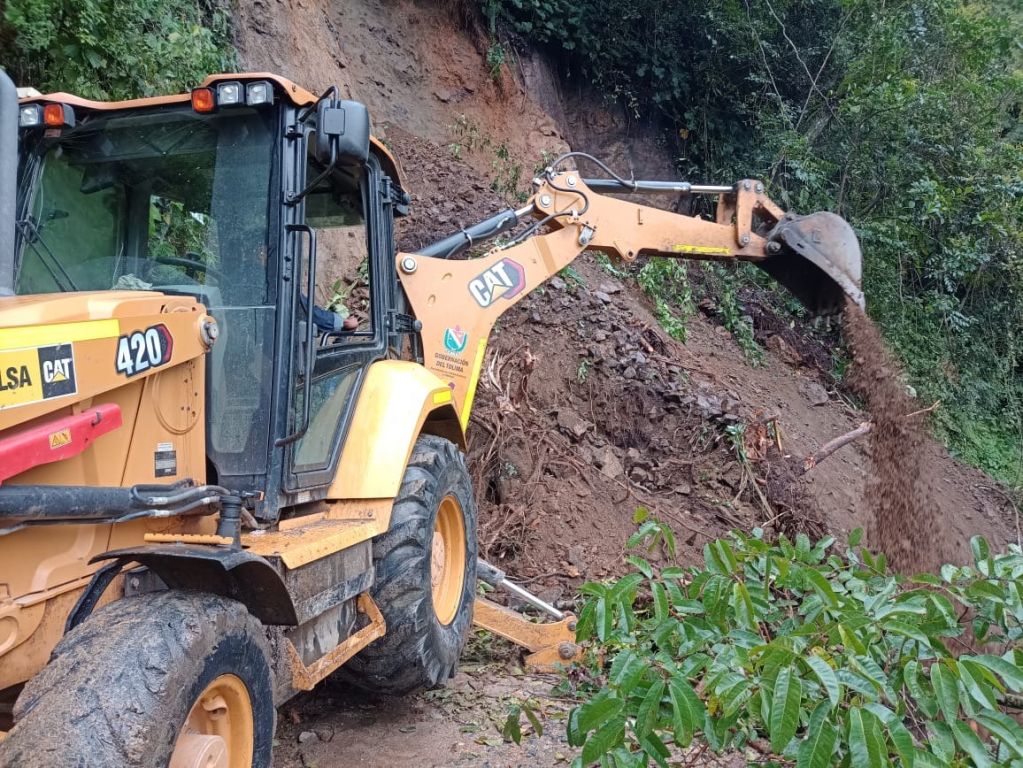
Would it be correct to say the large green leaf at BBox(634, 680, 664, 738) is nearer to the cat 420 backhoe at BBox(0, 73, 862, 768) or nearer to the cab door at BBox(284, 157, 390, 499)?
the cat 420 backhoe at BBox(0, 73, 862, 768)

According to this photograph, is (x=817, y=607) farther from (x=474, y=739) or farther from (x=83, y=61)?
(x=83, y=61)

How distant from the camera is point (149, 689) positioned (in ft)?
6.45

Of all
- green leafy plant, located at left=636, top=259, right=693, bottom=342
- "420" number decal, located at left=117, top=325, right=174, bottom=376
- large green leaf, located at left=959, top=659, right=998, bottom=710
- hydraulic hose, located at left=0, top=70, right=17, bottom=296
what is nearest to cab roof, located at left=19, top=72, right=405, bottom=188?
hydraulic hose, located at left=0, top=70, right=17, bottom=296

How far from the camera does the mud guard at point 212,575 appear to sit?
7.19 feet

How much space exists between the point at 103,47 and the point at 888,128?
34.9 feet

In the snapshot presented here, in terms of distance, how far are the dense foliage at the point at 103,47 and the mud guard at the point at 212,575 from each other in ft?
16.1

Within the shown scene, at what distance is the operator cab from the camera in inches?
117

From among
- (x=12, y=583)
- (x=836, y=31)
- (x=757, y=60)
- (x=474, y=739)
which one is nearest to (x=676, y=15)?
(x=757, y=60)

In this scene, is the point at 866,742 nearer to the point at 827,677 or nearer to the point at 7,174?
the point at 827,677

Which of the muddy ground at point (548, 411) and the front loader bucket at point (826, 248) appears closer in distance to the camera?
the muddy ground at point (548, 411)

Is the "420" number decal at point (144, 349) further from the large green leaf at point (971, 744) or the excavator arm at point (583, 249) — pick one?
the large green leaf at point (971, 744)

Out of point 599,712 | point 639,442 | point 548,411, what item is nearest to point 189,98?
point 599,712

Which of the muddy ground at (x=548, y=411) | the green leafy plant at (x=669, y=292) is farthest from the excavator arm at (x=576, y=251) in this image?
the green leafy plant at (x=669, y=292)

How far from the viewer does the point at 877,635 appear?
2.12 m
